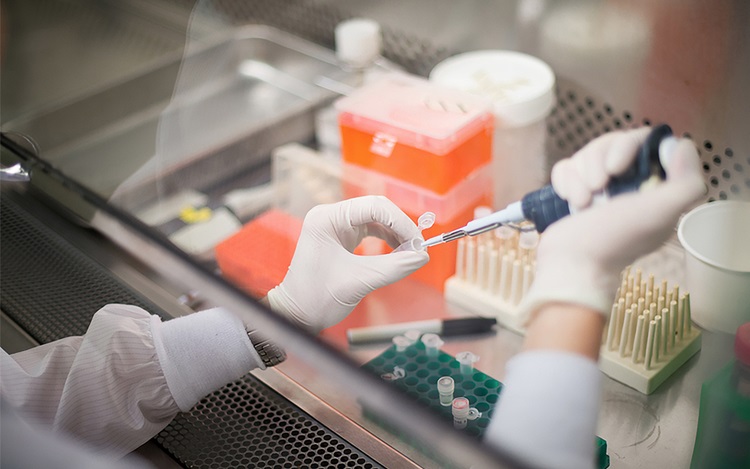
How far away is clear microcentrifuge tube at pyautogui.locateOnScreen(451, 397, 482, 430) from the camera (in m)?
0.93

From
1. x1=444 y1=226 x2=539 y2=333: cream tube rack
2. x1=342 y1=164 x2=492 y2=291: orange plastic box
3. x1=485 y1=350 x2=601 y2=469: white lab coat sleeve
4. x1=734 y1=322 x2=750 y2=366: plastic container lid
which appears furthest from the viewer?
x1=444 y1=226 x2=539 y2=333: cream tube rack

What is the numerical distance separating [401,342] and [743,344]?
0.46 meters

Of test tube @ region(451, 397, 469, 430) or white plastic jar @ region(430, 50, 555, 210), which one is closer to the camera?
test tube @ region(451, 397, 469, 430)

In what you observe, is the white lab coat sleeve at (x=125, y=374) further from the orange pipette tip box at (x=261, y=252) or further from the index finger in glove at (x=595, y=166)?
the index finger in glove at (x=595, y=166)

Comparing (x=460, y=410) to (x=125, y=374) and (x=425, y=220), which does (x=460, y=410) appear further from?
(x=125, y=374)

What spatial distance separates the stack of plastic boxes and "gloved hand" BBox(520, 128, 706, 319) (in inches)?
9.2

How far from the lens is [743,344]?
3.13 ft

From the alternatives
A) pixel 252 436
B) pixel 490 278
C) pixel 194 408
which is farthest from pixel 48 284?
pixel 490 278

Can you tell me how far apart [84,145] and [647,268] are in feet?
4.14

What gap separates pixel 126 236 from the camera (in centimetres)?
105

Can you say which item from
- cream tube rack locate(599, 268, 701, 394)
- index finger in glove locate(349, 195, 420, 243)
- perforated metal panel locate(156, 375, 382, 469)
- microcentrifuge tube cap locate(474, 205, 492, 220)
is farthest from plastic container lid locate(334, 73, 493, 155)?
perforated metal panel locate(156, 375, 382, 469)

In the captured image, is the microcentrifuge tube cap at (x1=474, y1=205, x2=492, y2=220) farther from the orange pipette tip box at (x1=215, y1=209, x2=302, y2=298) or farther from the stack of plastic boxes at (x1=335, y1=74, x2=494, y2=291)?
the orange pipette tip box at (x1=215, y1=209, x2=302, y2=298)

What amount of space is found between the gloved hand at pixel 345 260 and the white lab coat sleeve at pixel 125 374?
14 centimetres

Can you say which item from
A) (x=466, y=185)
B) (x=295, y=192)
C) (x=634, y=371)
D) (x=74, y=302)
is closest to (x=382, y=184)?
(x=466, y=185)
